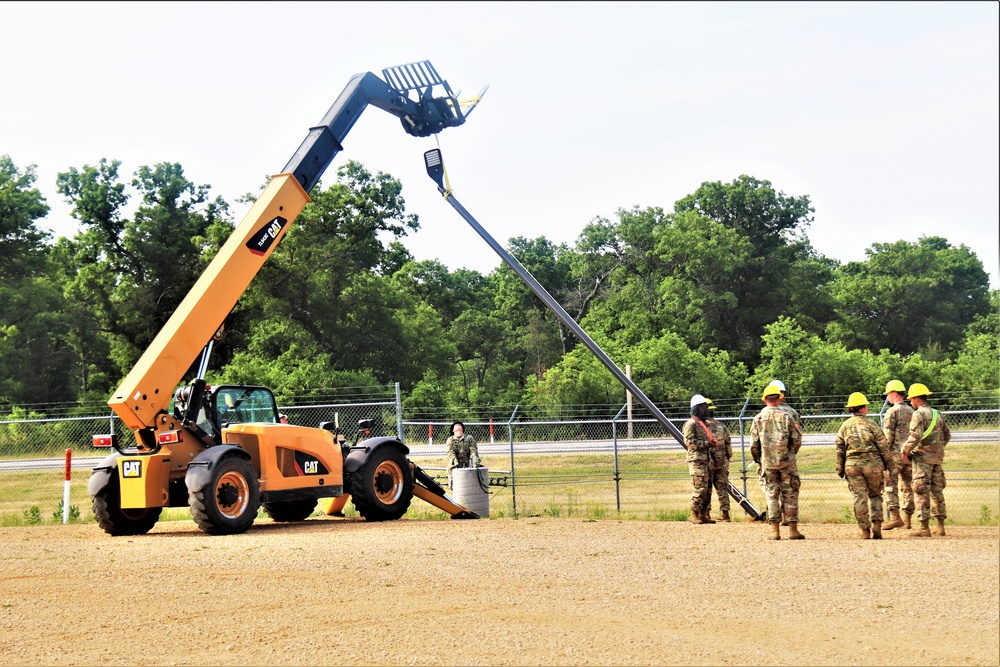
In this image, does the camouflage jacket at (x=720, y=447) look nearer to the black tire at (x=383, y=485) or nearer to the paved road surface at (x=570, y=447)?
the black tire at (x=383, y=485)

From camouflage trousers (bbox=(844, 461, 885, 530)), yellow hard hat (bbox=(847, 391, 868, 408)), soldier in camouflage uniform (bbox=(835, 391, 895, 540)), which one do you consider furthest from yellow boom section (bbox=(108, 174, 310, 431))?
camouflage trousers (bbox=(844, 461, 885, 530))

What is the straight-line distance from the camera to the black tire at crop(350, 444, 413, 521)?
1534cm

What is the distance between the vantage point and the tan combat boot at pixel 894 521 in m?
13.0

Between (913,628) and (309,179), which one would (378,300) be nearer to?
(309,179)

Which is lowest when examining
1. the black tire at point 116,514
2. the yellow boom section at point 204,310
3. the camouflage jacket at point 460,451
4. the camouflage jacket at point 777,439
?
the black tire at point 116,514

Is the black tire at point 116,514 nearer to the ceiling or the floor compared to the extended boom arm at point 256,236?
nearer to the floor

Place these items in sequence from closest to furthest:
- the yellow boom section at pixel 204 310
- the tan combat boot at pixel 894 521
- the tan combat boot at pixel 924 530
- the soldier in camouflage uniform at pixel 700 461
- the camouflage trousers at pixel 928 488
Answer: the tan combat boot at pixel 924 530
the camouflage trousers at pixel 928 488
the tan combat boot at pixel 894 521
the yellow boom section at pixel 204 310
the soldier in camouflage uniform at pixel 700 461

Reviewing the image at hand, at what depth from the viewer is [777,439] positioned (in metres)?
12.6

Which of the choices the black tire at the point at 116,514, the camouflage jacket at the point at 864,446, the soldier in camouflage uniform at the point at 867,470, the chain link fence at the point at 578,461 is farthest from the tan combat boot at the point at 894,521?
the black tire at the point at 116,514

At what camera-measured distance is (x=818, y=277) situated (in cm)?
5159

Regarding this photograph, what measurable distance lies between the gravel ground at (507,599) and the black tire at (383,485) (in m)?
2.00

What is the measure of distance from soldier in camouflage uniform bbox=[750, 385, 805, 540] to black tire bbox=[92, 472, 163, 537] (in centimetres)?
770

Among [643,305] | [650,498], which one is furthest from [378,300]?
[650,498]

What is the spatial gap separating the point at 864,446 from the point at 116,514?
31.0 ft
